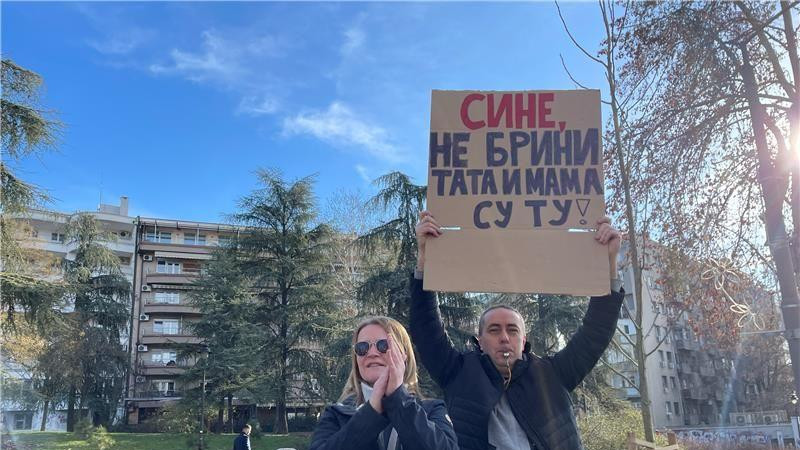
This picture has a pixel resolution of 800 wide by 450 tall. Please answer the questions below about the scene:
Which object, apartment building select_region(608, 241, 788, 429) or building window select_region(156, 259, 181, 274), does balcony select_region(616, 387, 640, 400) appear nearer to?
apartment building select_region(608, 241, 788, 429)

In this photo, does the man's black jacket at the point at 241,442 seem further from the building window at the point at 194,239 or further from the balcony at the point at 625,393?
the building window at the point at 194,239

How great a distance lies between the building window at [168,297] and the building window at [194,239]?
6.38 metres

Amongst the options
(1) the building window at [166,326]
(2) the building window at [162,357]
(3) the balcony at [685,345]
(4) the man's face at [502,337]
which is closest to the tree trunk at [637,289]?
(4) the man's face at [502,337]

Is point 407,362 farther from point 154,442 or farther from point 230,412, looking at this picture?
point 230,412

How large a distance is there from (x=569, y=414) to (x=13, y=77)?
1833 cm

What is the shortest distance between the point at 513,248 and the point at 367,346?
3.42ft


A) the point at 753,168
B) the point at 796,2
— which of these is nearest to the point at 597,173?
the point at 796,2

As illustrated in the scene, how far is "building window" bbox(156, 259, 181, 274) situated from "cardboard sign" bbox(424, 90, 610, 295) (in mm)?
60161

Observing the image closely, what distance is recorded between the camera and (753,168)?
29.1 ft

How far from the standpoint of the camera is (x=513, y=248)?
122 inches

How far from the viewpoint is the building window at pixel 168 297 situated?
185 feet

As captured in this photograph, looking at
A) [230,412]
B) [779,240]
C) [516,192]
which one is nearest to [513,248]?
[516,192]

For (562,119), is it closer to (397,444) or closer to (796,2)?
(397,444)

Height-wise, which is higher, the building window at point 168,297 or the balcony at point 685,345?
the building window at point 168,297
